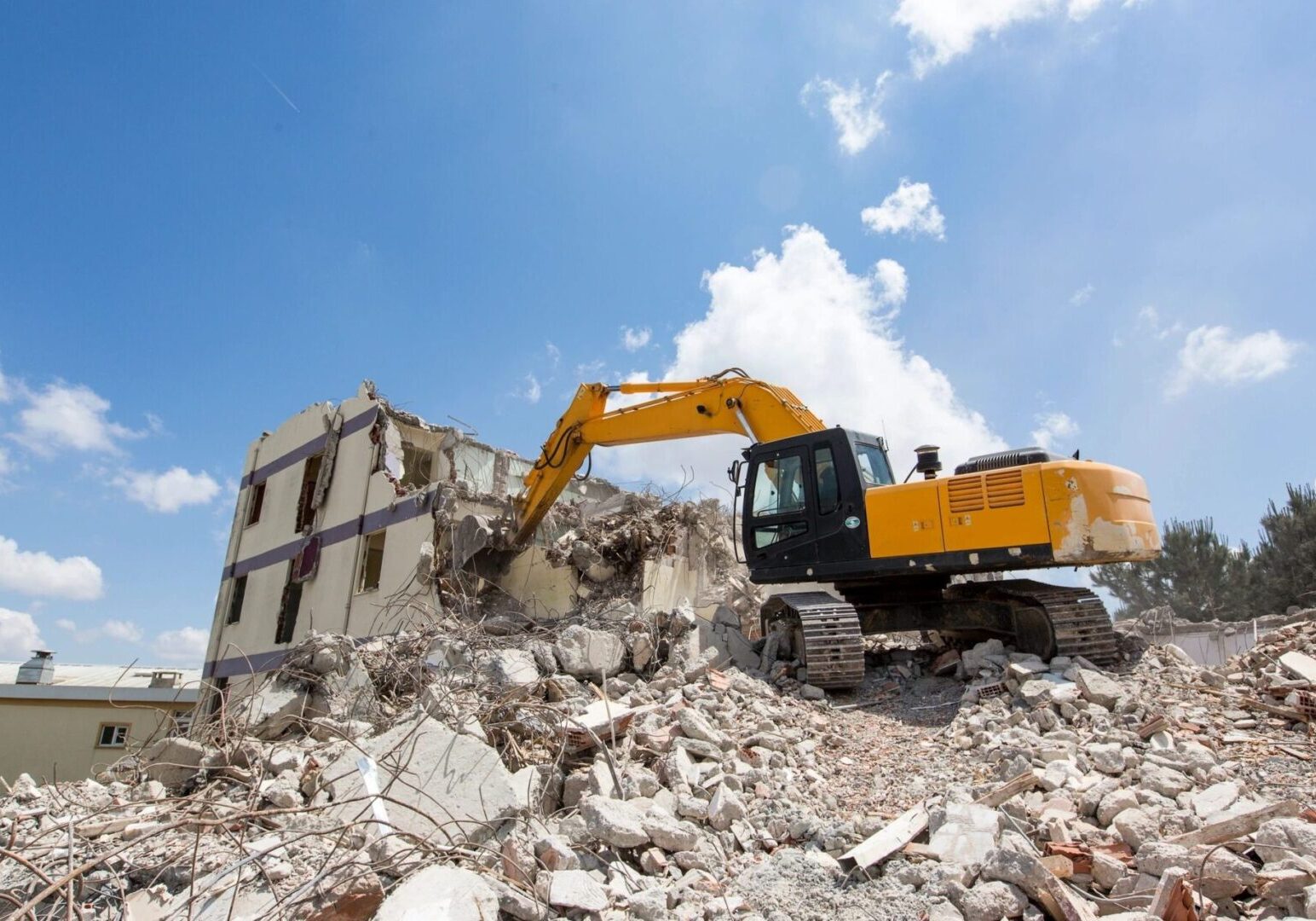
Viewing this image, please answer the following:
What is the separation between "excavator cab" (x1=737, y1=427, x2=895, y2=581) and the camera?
7.52 metres

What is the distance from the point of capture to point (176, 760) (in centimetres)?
478

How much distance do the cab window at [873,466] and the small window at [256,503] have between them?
57.2 feet

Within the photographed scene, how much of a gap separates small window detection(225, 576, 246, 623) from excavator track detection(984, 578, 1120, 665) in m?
18.8

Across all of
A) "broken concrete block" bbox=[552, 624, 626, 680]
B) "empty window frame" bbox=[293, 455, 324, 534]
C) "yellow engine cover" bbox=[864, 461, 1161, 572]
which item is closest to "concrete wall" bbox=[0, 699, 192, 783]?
"empty window frame" bbox=[293, 455, 324, 534]

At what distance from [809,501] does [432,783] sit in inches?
188

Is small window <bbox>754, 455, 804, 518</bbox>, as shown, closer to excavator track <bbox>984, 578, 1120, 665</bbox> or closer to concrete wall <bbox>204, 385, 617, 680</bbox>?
excavator track <bbox>984, 578, 1120, 665</bbox>

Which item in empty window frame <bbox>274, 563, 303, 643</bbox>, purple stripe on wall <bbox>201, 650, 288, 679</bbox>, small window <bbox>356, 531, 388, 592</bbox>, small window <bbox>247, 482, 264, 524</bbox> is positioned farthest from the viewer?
small window <bbox>247, 482, 264, 524</bbox>

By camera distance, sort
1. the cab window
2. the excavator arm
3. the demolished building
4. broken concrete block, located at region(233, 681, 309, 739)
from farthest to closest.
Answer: the demolished building
the excavator arm
the cab window
broken concrete block, located at region(233, 681, 309, 739)

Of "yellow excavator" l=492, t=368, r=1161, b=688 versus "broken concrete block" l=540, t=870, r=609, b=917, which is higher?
"yellow excavator" l=492, t=368, r=1161, b=688

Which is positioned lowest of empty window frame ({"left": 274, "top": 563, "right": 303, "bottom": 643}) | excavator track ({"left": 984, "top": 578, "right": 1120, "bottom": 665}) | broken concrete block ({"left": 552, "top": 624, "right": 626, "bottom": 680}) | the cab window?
broken concrete block ({"left": 552, "top": 624, "right": 626, "bottom": 680})

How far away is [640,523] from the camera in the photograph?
12688 mm

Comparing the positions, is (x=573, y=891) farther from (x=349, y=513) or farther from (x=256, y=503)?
(x=256, y=503)

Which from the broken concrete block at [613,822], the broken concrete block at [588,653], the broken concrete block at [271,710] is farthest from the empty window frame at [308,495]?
the broken concrete block at [613,822]

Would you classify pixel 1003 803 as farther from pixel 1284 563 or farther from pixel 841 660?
pixel 1284 563
